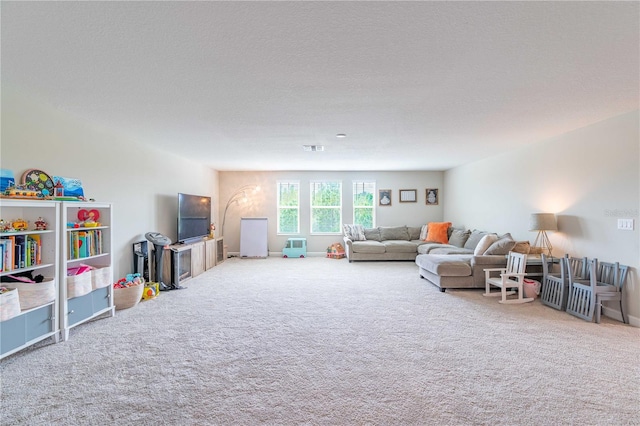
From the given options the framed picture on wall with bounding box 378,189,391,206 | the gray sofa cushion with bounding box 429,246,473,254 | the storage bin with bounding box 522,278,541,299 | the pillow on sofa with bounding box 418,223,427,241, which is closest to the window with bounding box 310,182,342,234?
the framed picture on wall with bounding box 378,189,391,206

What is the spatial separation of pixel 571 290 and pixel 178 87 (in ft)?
16.0

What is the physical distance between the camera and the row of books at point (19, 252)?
7.73 feet

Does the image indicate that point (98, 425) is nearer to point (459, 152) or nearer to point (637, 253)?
point (637, 253)

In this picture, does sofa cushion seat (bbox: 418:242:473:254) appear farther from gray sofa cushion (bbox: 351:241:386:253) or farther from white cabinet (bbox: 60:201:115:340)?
white cabinet (bbox: 60:201:115:340)

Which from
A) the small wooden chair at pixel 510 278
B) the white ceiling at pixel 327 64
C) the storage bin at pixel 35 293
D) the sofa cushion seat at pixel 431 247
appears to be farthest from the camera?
the sofa cushion seat at pixel 431 247

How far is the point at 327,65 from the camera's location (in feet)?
6.88

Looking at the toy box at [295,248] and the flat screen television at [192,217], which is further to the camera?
the toy box at [295,248]

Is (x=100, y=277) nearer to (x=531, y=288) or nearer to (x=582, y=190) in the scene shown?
(x=531, y=288)

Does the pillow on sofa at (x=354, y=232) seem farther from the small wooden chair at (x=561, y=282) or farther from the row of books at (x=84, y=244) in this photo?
the row of books at (x=84, y=244)

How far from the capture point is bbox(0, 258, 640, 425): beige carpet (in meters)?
1.78

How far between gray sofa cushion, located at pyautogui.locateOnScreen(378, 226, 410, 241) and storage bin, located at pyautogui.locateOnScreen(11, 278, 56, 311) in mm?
6199

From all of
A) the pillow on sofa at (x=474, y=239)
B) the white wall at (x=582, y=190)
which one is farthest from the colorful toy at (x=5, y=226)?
the pillow on sofa at (x=474, y=239)

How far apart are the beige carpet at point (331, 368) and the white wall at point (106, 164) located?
1418mm

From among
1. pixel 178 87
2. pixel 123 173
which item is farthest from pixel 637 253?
pixel 123 173
